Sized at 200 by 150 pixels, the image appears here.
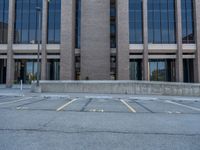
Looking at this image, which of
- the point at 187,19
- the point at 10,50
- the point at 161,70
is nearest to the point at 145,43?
the point at 161,70

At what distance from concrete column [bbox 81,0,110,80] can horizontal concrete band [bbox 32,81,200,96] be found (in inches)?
400

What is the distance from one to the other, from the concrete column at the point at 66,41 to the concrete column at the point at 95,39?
3.04m

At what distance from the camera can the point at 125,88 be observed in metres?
21.2

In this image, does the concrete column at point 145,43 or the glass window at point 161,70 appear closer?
the concrete column at point 145,43

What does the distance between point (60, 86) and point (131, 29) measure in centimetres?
1787

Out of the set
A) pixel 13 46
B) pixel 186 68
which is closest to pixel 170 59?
pixel 186 68

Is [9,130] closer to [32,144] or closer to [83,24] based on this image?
[32,144]

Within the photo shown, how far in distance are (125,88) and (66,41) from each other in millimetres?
14505

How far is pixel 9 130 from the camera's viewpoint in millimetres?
5191

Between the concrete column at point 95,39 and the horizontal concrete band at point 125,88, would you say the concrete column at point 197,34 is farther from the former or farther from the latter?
the concrete column at point 95,39

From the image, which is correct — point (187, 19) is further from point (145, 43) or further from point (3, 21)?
point (3, 21)

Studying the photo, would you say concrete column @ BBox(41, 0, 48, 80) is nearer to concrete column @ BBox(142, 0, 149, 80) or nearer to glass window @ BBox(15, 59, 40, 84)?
glass window @ BBox(15, 59, 40, 84)

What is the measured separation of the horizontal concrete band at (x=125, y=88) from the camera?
2064cm

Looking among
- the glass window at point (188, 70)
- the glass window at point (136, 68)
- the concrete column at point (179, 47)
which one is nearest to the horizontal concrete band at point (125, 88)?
the concrete column at point (179, 47)
